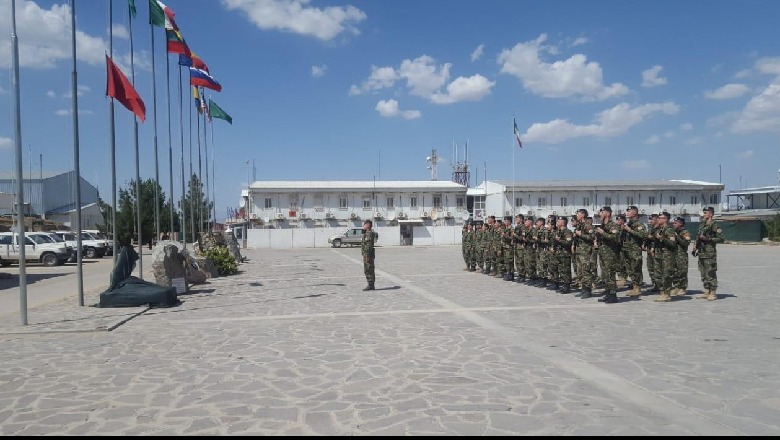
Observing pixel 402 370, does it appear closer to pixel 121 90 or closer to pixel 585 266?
pixel 585 266

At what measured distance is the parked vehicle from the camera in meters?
46.0

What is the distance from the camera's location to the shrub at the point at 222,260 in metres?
19.0

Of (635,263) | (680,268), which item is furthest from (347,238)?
(680,268)

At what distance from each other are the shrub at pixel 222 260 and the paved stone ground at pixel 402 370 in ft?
25.3

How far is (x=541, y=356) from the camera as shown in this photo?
6672mm

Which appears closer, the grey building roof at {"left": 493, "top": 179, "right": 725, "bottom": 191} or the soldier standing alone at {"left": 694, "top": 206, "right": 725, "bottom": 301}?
the soldier standing alone at {"left": 694, "top": 206, "right": 725, "bottom": 301}

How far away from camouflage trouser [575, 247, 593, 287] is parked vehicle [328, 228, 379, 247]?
3426cm

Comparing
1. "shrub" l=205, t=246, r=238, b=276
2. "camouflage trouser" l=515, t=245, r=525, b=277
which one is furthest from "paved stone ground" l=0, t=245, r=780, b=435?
"shrub" l=205, t=246, r=238, b=276

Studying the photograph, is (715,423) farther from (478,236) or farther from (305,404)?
(478,236)

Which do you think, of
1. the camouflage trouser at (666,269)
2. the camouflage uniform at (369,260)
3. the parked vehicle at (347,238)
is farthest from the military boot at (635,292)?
the parked vehicle at (347,238)

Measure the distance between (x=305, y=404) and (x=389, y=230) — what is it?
44.3 m

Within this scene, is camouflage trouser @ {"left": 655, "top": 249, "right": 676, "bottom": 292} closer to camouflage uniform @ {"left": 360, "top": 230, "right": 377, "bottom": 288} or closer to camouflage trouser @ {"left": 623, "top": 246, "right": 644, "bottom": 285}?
camouflage trouser @ {"left": 623, "top": 246, "right": 644, "bottom": 285}

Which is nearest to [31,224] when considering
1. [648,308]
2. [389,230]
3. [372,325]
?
[389,230]

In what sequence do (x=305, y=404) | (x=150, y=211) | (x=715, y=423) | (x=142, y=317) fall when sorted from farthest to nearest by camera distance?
(x=150, y=211)
(x=142, y=317)
(x=305, y=404)
(x=715, y=423)
